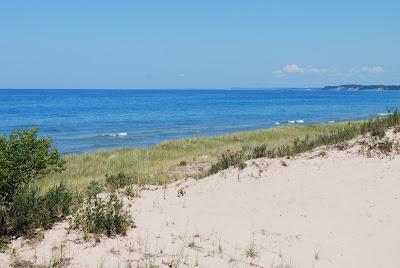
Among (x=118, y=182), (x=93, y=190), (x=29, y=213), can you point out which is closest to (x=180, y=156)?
(x=118, y=182)

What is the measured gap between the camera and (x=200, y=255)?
8.34 meters

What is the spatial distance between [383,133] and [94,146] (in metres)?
29.4

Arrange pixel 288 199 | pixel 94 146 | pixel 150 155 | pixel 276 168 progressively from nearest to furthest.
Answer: pixel 288 199, pixel 276 168, pixel 150 155, pixel 94 146

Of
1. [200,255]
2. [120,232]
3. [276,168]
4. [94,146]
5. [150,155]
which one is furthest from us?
[94,146]

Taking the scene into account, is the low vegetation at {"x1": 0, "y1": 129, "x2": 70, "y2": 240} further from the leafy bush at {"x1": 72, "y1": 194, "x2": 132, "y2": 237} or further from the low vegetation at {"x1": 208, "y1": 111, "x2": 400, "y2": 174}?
the low vegetation at {"x1": 208, "y1": 111, "x2": 400, "y2": 174}

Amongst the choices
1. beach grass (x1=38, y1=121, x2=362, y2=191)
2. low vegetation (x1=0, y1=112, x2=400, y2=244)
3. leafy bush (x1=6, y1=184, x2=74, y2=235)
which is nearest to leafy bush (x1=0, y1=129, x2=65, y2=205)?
low vegetation (x1=0, y1=112, x2=400, y2=244)

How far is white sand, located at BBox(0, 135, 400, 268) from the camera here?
839 centimetres

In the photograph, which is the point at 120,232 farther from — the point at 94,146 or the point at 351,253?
the point at 94,146

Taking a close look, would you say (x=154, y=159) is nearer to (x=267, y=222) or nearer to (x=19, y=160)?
(x=19, y=160)

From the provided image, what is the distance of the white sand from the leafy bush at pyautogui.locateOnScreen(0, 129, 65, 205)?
1264mm

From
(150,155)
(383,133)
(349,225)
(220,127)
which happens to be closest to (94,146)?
(150,155)

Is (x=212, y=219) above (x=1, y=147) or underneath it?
underneath

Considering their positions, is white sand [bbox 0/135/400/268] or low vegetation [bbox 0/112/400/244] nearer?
white sand [bbox 0/135/400/268]

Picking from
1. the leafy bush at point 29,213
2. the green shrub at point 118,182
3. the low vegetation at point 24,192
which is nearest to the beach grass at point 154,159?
the green shrub at point 118,182
